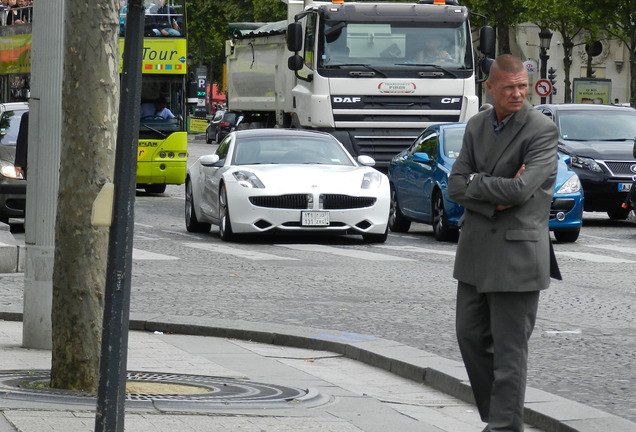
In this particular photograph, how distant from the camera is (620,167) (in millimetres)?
23078

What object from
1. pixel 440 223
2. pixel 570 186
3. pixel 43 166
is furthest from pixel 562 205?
pixel 43 166

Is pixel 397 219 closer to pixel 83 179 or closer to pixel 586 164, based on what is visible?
pixel 586 164

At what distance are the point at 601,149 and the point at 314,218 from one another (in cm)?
648

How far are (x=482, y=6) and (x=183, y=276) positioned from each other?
5012 centimetres

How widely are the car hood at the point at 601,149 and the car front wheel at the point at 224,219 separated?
6.45 meters

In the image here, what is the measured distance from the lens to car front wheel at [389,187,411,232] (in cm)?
2253

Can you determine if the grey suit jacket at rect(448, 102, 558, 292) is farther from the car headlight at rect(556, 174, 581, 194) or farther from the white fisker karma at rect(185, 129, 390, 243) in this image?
the car headlight at rect(556, 174, 581, 194)

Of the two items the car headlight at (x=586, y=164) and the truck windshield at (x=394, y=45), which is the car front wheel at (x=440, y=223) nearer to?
the car headlight at (x=586, y=164)

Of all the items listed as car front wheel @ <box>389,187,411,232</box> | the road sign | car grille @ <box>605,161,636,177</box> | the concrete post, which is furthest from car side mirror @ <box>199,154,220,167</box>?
the road sign

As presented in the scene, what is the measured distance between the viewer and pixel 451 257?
17.9 m

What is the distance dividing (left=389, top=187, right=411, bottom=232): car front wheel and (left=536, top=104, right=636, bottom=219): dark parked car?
279 centimetres

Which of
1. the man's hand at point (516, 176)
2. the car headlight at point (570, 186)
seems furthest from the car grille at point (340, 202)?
the man's hand at point (516, 176)

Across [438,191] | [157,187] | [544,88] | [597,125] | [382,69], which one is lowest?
Answer: [157,187]

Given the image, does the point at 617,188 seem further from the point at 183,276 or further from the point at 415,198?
the point at 183,276
